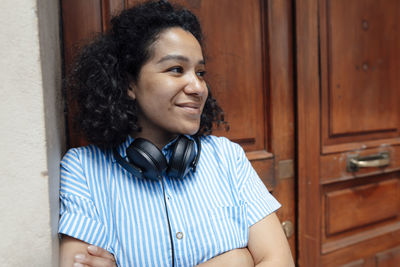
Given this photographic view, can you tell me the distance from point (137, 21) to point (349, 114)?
1.20m

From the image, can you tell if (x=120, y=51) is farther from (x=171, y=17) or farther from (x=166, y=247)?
(x=166, y=247)

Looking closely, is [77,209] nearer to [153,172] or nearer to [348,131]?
[153,172]

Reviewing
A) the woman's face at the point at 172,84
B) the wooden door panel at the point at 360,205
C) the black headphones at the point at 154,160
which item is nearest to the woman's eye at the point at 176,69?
the woman's face at the point at 172,84

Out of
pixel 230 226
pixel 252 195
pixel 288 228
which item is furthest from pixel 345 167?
pixel 230 226

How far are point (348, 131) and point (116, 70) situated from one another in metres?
1.24

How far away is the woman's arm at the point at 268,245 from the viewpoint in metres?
0.91

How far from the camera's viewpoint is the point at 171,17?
3.34 ft

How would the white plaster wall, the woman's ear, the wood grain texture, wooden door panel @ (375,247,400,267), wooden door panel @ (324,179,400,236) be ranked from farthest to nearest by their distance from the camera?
wooden door panel @ (375,247,400,267), wooden door panel @ (324,179,400,236), the wood grain texture, the woman's ear, the white plaster wall

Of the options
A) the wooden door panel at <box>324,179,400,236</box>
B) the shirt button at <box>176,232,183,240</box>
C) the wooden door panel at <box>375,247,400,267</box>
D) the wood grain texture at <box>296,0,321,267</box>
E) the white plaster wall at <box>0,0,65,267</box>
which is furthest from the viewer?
the wooden door panel at <box>375,247,400,267</box>

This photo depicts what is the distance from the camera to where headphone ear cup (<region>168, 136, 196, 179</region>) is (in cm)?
92

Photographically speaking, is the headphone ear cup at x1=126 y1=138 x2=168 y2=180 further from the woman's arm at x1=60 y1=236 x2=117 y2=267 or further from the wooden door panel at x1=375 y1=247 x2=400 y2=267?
the wooden door panel at x1=375 y1=247 x2=400 y2=267

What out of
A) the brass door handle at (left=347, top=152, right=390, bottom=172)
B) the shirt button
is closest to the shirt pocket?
the shirt button

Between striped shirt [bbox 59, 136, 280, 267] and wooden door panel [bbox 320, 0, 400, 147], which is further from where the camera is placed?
wooden door panel [bbox 320, 0, 400, 147]

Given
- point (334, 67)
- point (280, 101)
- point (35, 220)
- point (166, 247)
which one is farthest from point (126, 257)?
point (334, 67)
